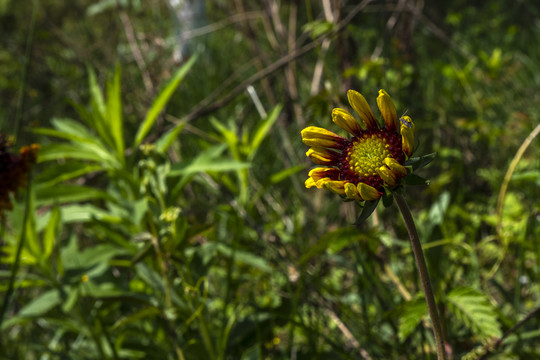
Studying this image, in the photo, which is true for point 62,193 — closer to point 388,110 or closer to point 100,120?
point 100,120

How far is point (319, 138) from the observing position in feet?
1.97

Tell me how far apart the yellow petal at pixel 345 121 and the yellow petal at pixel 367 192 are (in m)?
0.10

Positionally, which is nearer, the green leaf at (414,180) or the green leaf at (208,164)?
the green leaf at (414,180)

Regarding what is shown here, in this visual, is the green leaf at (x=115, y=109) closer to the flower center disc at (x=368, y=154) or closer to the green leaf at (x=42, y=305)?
the green leaf at (x=42, y=305)

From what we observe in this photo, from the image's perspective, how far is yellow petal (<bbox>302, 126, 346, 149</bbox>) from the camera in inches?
22.8

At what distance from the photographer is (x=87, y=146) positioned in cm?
129

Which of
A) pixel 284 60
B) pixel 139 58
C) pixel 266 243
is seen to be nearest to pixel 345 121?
pixel 266 243

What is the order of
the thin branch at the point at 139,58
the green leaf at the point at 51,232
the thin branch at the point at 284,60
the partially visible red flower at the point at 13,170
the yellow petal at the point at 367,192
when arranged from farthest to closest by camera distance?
the thin branch at the point at 139,58
the thin branch at the point at 284,60
the green leaf at the point at 51,232
the partially visible red flower at the point at 13,170
the yellow petal at the point at 367,192

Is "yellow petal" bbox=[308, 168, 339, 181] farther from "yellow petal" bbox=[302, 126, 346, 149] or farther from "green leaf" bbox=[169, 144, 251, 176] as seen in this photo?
"green leaf" bbox=[169, 144, 251, 176]

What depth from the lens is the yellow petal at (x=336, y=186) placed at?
53 cm

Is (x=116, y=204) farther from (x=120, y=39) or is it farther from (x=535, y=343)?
(x=120, y=39)

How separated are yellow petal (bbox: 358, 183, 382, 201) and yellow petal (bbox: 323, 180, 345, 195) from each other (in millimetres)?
25

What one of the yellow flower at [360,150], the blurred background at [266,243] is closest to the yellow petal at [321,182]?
the yellow flower at [360,150]

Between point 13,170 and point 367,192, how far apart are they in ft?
2.29
